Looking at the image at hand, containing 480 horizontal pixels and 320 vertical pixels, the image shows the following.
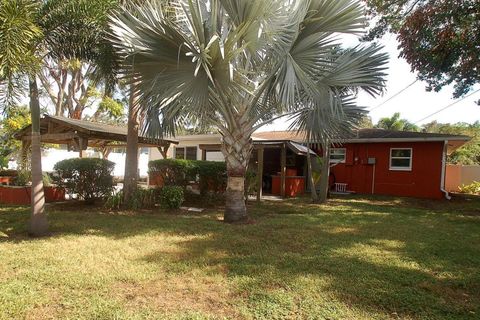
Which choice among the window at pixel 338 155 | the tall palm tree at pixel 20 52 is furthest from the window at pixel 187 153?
the tall palm tree at pixel 20 52

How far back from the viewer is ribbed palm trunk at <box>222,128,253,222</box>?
8.11 metres

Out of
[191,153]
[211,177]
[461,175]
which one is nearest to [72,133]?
[211,177]

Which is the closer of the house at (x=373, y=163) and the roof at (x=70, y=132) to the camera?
the roof at (x=70, y=132)

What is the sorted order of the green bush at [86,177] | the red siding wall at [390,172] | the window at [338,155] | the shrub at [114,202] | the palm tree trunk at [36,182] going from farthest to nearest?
1. the window at [338,155]
2. the red siding wall at [390,172]
3. the green bush at [86,177]
4. the shrub at [114,202]
5. the palm tree trunk at [36,182]

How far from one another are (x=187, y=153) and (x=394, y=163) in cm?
1112

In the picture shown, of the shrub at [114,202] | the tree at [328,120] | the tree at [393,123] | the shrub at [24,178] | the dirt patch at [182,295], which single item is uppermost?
the tree at [393,123]

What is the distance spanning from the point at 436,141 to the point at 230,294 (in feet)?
49.3

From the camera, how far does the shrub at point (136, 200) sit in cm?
977

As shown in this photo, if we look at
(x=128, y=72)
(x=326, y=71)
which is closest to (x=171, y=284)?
(x=128, y=72)

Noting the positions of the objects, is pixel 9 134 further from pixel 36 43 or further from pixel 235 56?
pixel 235 56

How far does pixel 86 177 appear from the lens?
33.9ft

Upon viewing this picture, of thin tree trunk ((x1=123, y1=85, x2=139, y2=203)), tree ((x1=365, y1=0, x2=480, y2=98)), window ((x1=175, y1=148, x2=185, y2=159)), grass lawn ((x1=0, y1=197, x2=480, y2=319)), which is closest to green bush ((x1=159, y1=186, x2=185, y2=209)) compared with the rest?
thin tree trunk ((x1=123, y1=85, x2=139, y2=203))

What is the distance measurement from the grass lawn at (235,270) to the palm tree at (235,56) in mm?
2333

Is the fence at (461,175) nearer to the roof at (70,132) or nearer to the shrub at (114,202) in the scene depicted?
the roof at (70,132)
